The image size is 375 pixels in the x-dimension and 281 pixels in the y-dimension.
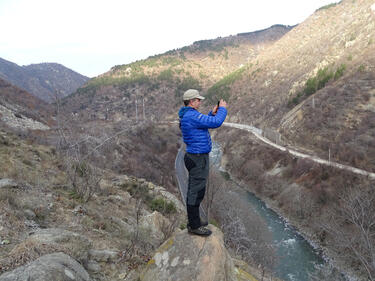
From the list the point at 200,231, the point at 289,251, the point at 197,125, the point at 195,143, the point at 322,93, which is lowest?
the point at 289,251

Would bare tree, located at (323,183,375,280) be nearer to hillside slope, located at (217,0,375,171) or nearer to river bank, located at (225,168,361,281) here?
river bank, located at (225,168,361,281)

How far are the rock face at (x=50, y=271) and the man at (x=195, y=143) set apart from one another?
7.68 ft

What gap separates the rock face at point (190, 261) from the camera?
5.06 meters

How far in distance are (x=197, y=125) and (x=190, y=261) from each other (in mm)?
2658

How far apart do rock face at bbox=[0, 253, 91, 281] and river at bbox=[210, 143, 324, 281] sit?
46.7 feet

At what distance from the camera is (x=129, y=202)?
1491cm

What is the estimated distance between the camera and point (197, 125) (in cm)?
523

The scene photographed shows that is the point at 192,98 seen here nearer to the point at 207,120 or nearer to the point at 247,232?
the point at 207,120

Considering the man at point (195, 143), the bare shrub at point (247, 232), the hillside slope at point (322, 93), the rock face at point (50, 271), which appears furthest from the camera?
the hillside slope at point (322, 93)

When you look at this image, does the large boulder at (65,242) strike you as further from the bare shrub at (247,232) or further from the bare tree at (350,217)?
the bare tree at (350,217)

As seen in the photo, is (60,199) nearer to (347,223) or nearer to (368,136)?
(347,223)

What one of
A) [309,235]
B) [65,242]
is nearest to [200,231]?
[65,242]

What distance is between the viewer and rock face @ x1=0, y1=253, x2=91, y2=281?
3666 millimetres

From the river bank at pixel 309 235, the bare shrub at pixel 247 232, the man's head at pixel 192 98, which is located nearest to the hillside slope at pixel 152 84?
the river bank at pixel 309 235
